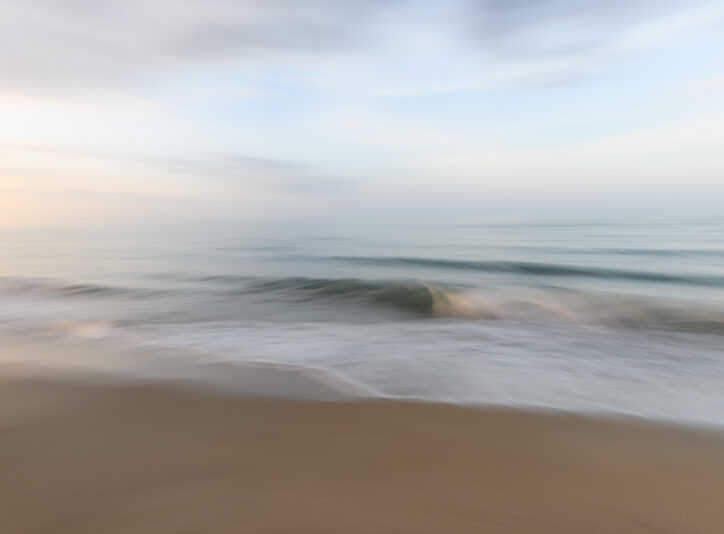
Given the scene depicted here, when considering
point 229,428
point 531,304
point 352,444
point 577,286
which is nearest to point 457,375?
point 352,444

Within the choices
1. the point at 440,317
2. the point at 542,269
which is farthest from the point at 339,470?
the point at 542,269

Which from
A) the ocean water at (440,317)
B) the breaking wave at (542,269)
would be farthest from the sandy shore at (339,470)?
the breaking wave at (542,269)

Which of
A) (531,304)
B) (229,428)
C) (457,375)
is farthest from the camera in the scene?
(531,304)

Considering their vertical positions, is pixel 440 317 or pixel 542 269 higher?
pixel 542 269

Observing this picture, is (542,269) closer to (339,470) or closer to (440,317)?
(440,317)

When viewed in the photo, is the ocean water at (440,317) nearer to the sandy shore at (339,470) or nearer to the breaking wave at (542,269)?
the breaking wave at (542,269)

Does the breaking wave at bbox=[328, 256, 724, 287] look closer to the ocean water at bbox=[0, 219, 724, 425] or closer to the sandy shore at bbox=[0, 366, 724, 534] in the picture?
the ocean water at bbox=[0, 219, 724, 425]

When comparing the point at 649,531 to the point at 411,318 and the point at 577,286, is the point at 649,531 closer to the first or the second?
the point at 411,318

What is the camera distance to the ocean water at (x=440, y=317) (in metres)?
3.39

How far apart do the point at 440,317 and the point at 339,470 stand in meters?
4.70

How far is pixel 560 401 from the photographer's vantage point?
9.68ft

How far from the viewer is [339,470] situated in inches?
80.1

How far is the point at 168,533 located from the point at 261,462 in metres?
0.55

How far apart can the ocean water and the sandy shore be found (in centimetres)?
47
